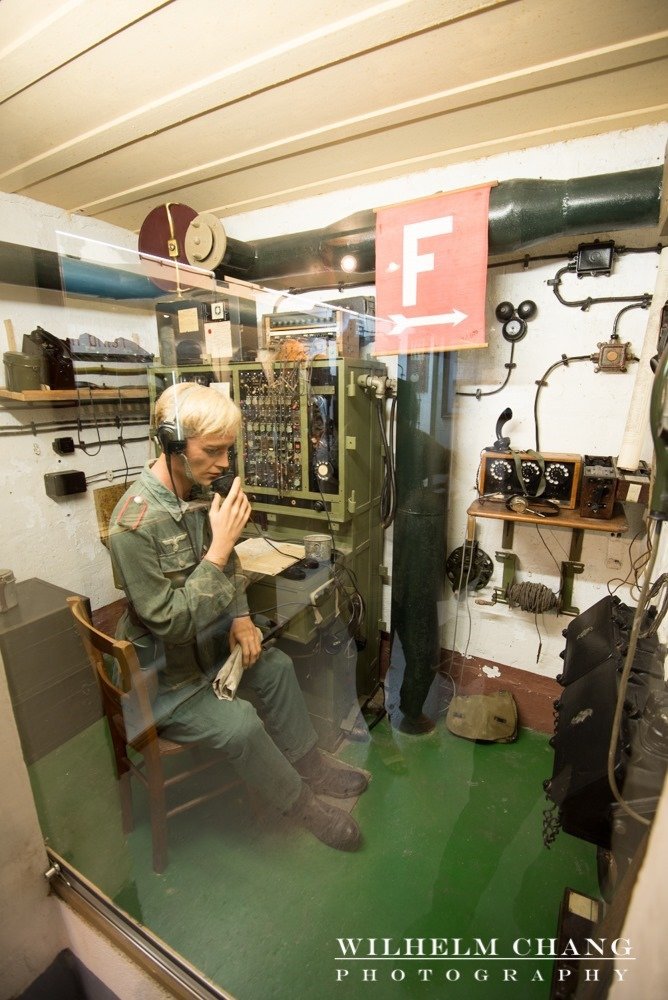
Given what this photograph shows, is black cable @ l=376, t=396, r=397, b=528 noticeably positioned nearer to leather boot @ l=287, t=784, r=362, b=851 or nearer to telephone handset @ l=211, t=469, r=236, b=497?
telephone handset @ l=211, t=469, r=236, b=497

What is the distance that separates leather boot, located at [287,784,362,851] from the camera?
4.86ft

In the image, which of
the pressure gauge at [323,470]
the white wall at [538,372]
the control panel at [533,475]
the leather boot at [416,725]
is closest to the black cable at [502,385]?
the white wall at [538,372]

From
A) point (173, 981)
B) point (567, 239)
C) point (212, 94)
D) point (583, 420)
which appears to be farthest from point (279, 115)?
point (173, 981)

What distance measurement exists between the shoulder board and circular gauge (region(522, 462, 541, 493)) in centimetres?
135

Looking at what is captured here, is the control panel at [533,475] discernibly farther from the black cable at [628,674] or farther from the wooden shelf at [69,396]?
the wooden shelf at [69,396]

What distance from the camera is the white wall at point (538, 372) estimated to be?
141 cm

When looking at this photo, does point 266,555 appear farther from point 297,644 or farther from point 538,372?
point 538,372

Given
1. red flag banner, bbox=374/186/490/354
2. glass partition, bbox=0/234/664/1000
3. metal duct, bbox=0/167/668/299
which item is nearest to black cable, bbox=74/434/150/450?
glass partition, bbox=0/234/664/1000

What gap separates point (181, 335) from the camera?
1.33 meters

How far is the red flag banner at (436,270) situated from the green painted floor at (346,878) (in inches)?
63.1

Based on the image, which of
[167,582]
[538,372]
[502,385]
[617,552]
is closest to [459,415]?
[502,385]

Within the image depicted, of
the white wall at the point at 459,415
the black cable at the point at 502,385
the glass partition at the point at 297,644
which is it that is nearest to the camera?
the white wall at the point at 459,415

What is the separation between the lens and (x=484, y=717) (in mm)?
1968

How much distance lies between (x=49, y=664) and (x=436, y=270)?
2038mm
